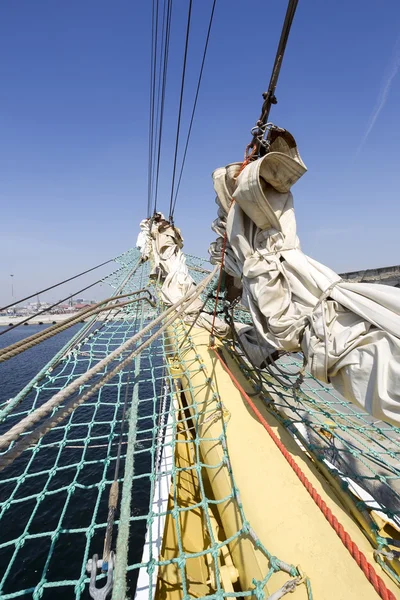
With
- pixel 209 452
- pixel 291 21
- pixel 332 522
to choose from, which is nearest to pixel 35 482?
pixel 209 452

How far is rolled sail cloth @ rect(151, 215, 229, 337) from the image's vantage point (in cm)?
340

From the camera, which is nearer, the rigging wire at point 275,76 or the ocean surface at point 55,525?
the rigging wire at point 275,76

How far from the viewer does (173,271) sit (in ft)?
15.1

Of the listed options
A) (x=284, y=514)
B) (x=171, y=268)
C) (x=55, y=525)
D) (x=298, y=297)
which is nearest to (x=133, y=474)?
(x=284, y=514)

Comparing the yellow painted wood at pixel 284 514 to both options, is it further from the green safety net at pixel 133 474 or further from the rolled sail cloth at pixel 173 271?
the rolled sail cloth at pixel 173 271

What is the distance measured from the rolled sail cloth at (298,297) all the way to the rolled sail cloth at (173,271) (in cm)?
141

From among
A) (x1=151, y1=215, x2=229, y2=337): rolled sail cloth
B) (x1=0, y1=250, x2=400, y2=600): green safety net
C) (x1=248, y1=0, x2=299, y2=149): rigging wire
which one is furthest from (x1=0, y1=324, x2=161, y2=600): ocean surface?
(x1=248, y1=0, x2=299, y2=149): rigging wire

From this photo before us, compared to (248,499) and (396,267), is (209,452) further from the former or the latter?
(396,267)

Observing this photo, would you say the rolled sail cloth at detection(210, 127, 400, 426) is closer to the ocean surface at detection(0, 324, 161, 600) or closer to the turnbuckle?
the turnbuckle

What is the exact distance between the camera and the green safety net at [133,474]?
41.4 inches

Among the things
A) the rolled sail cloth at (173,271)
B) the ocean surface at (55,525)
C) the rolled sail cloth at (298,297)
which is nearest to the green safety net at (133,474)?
the ocean surface at (55,525)

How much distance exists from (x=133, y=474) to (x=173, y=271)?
320 centimetres

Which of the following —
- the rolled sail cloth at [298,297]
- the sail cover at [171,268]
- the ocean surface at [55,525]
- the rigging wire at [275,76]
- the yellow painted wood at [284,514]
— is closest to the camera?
the yellow painted wood at [284,514]

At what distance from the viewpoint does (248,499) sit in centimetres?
117
